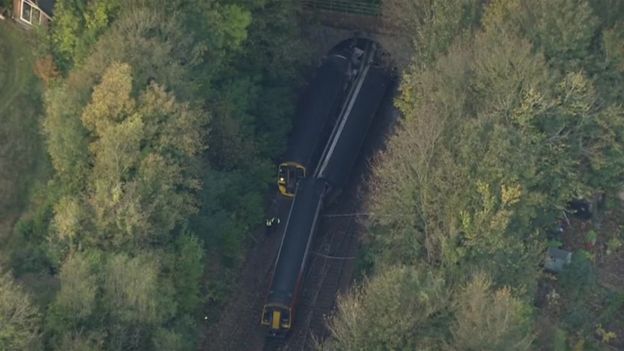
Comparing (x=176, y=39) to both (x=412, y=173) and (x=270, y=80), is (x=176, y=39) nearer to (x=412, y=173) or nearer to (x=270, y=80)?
(x=270, y=80)

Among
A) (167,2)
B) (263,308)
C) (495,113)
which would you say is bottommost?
(263,308)

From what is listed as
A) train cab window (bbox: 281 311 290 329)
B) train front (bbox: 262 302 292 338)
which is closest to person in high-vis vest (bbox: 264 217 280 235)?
train front (bbox: 262 302 292 338)

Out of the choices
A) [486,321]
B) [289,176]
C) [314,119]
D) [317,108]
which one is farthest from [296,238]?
[486,321]

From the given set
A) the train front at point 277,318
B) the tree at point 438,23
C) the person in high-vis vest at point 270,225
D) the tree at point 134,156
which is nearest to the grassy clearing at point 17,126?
the tree at point 134,156

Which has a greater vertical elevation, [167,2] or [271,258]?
[167,2]

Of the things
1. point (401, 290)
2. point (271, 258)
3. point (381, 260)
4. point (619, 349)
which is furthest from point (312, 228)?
point (619, 349)

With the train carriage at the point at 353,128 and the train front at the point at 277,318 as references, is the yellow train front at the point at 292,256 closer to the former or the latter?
the train front at the point at 277,318

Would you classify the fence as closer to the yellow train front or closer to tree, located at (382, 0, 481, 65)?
tree, located at (382, 0, 481, 65)
